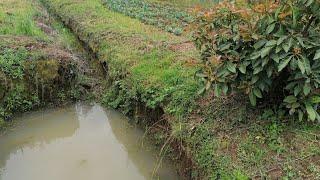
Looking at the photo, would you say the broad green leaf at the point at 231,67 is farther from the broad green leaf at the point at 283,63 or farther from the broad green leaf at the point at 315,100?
the broad green leaf at the point at 315,100

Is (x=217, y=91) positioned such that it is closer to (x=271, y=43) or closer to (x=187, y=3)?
(x=271, y=43)

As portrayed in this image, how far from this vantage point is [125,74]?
→ 7.82m

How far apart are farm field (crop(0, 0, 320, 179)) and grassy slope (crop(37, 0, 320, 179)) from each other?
1 cm

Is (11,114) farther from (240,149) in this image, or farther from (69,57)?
(240,149)

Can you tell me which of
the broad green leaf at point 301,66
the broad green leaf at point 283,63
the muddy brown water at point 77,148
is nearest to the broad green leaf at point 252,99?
the broad green leaf at point 283,63

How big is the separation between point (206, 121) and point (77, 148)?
2.33 m

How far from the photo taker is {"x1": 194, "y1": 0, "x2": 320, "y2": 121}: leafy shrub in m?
4.62

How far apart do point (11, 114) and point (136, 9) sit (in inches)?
262

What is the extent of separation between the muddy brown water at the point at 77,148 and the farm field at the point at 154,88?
23 cm

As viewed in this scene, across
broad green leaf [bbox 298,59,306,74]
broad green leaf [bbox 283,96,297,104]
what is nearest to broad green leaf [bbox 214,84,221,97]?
broad green leaf [bbox 283,96,297,104]

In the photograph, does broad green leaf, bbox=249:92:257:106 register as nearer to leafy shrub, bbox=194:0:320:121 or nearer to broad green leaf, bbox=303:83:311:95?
leafy shrub, bbox=194:0:320:121

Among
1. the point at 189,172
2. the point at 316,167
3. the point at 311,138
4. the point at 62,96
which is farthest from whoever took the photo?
the point at 62,96

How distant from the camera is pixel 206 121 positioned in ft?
18.3

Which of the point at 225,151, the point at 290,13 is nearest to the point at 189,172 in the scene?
the point at 225,151
